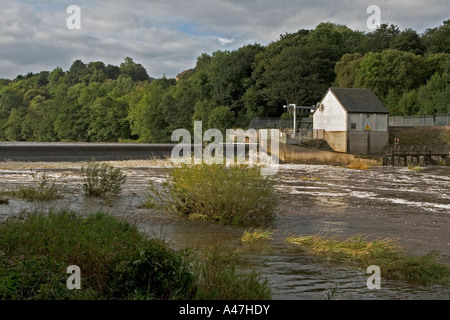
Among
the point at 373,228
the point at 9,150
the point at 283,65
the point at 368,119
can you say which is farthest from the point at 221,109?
the point at 373,228

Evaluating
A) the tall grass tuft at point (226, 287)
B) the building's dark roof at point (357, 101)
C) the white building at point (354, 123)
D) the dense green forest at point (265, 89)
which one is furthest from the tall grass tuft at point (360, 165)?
the tall grass tuft at point (226, 287)

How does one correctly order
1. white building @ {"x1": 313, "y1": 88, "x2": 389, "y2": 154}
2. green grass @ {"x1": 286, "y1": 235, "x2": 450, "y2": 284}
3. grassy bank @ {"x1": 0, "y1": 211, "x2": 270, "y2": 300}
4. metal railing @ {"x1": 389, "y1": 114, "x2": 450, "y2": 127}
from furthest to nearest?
1. metal railing @ {"x1": 389, "y1": 114, "x2": 450, "y2": 127}
2. white building @ {"x1": 313, "y1": 88, "x2": 389, "y2": 154}
3. green grass @ {"x1": 286, "y1": 235, "x2": 450, "y2": 284}
4. grassy bank @ {"x1": 0, "y1": 211, "x2": 270, "y2": 300}

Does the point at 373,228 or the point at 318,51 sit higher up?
the point at 318,51

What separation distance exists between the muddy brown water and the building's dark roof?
34.3 meters

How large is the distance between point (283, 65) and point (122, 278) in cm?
7967

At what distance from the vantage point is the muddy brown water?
387 inches

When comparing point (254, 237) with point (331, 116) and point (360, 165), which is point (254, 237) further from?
point (331, 116)

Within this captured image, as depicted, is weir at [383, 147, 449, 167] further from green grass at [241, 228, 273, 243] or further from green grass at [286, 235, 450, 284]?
green grass at [286, 235, 450, 284]

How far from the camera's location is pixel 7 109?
143625 mm

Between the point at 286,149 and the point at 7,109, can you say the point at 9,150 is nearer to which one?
the point at 286,149

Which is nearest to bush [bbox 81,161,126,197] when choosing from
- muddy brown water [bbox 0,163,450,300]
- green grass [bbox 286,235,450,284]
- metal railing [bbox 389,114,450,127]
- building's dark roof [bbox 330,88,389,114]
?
muddy brown water [bbox 0,163,450,300]

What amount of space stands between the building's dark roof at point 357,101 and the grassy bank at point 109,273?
5836 centimetres

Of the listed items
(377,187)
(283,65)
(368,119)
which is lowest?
(377,187)
